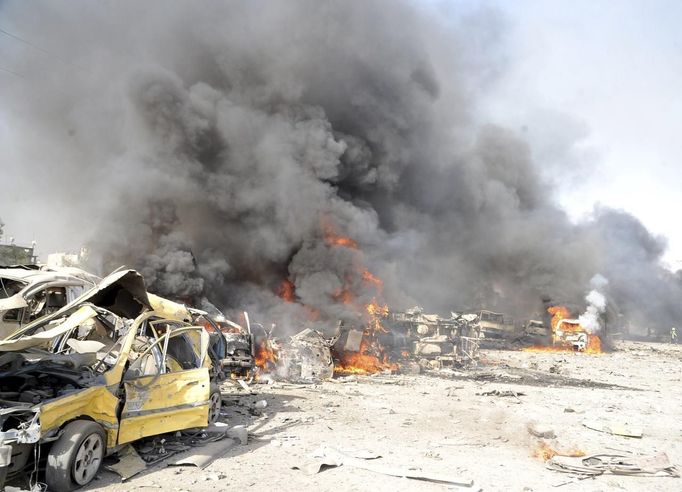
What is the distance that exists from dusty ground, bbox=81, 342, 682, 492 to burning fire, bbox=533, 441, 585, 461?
0.38 feet

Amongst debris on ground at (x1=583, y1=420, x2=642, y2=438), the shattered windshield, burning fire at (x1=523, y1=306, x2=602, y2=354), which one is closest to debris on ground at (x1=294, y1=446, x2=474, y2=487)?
debris on ground at (x1=583, y1=420, x2=642, y2=438)

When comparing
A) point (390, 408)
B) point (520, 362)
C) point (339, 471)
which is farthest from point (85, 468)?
point (520, 362)

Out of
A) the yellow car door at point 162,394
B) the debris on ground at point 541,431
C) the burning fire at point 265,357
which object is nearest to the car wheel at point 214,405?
the yellow car door at point 162,394

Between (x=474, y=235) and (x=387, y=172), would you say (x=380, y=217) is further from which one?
(x=474, y=235)

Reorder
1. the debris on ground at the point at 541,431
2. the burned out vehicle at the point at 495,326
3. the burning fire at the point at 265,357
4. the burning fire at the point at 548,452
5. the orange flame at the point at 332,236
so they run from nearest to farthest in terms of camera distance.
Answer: the burning fire at the point at 548,452, the debris on ground at the point at 541,431, the burning fire at the point at 265,357, the orange flame at the point at 332,236, the burned out vehicle at the point at 495,326

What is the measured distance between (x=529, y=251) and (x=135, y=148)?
28.4 m

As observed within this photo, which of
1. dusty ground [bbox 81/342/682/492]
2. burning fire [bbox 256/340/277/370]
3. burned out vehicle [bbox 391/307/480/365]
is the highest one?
burned out vehicle [bbox 391/307/480/365]

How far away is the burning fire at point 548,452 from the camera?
6.69m

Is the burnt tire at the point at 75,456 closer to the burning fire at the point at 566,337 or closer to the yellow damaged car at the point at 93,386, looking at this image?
the yellow damaged car at the point at 93,386

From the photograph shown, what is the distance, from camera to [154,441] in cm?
602

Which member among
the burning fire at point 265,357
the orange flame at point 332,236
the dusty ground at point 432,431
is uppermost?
the orange flame at point 332,236

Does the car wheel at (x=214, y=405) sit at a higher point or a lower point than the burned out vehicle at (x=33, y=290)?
lower

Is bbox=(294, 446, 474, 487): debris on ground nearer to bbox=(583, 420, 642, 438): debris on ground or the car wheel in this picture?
the car wheel

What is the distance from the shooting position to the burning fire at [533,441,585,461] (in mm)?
6691
